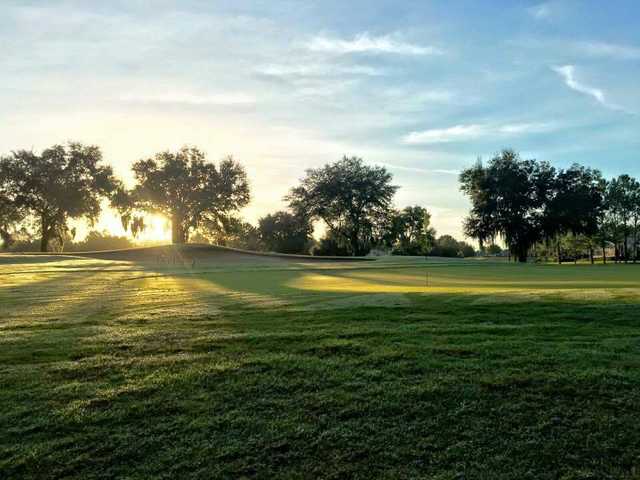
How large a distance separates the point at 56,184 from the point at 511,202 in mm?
50031

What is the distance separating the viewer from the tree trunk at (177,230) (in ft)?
195

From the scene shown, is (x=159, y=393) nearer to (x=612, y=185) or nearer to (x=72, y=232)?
(x=72, y=232)

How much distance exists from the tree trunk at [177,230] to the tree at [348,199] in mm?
16206

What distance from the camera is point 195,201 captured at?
58031mm

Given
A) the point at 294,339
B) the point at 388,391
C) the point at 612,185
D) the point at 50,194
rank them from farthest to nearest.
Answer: the point at 612,185 → the point at 50,194 → the point at 294,339 → the point at 388,391

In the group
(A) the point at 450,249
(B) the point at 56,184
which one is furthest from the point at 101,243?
(A) the point at 450,249

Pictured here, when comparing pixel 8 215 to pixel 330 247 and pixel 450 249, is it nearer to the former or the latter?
pixel 330 247

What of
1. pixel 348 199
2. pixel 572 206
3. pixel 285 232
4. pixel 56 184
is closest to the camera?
pixel 56 184

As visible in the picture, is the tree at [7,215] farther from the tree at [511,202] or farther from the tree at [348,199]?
the tree at [511,202]

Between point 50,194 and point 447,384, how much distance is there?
56002mm

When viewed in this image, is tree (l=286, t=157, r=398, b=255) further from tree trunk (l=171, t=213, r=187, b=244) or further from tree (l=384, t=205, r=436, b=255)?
tree trunk (l=171, t=213, r=187, b=244)

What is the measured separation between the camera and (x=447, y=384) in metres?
4.93

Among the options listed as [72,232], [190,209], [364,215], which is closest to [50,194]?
[72,232]

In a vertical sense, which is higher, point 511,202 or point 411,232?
point 511,202
